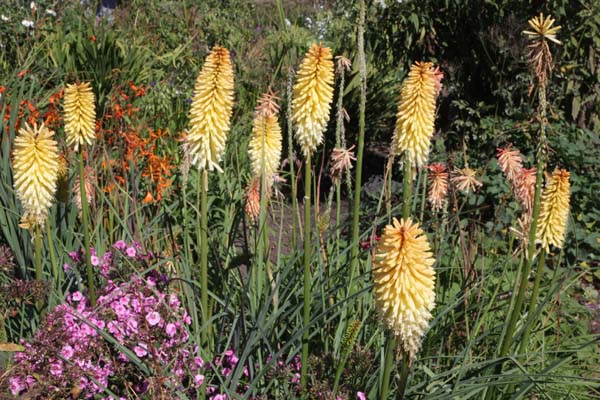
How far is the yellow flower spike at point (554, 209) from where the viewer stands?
2875 mm

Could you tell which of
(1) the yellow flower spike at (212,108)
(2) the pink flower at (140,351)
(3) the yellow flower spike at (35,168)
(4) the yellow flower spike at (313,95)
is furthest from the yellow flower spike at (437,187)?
(3) the yellow flower spike at (35,168)

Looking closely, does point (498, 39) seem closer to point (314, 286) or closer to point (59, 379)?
point (314, 286)

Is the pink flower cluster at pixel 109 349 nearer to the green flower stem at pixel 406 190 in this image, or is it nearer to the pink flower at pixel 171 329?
the pink flower at pixel 171 329

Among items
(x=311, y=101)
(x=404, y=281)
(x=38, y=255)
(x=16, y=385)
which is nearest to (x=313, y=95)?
(x=311, y=101)

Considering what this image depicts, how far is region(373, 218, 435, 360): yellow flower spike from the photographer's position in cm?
216

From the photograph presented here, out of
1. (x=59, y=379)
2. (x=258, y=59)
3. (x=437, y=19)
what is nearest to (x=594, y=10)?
(x=437, y=19)

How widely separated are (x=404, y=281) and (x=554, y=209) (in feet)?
3.31

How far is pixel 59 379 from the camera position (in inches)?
112

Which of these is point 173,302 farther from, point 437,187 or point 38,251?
point 437,187

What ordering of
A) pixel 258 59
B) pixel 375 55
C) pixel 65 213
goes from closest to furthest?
pixel 65 213, pixel 375 55, pixel 258 59

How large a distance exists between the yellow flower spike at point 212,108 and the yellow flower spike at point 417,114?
0.64m

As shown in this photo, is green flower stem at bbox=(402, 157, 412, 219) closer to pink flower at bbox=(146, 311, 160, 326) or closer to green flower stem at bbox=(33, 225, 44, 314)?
pink flower at bbox=(146, 311, 160, 326)

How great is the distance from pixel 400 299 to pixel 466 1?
5362 mm

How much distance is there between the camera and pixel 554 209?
2.91 meters
